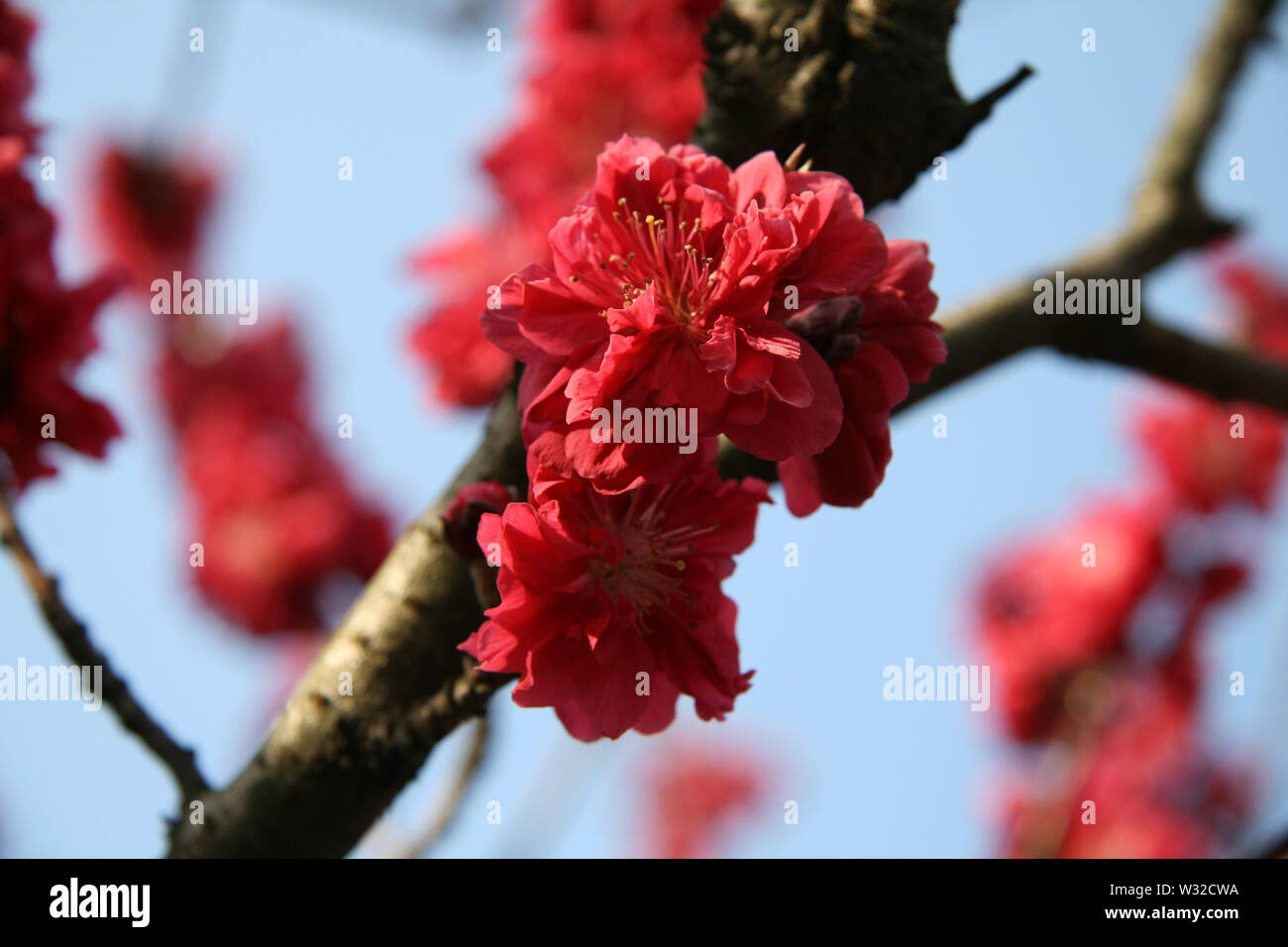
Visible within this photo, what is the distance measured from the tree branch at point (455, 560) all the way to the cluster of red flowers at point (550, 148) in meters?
1.45

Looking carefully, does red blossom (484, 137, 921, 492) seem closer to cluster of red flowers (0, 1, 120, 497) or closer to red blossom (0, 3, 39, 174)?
cluster of red flowers (0, 1, 120, 497)

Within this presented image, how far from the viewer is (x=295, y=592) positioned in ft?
16.9

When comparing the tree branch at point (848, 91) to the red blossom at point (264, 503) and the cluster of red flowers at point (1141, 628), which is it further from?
the red blossom at point (264, 503)

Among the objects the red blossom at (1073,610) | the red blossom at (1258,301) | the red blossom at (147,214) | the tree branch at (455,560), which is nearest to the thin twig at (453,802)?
the tree branch at (455,560)

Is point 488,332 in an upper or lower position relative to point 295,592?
upper

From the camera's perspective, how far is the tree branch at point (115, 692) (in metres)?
1.66

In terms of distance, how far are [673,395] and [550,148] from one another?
2531mm

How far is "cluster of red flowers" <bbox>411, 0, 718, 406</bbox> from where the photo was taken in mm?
3154

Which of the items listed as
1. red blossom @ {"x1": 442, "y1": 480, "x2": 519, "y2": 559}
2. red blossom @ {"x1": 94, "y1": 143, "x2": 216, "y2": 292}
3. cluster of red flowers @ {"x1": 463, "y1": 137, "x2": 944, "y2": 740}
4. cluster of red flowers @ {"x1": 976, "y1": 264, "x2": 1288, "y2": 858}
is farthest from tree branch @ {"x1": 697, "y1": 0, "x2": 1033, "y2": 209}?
red blossom @ {"x1": 94, "y1": 143, "x2": 216, "y2": 292}

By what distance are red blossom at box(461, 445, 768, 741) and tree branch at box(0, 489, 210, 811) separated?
76cm
